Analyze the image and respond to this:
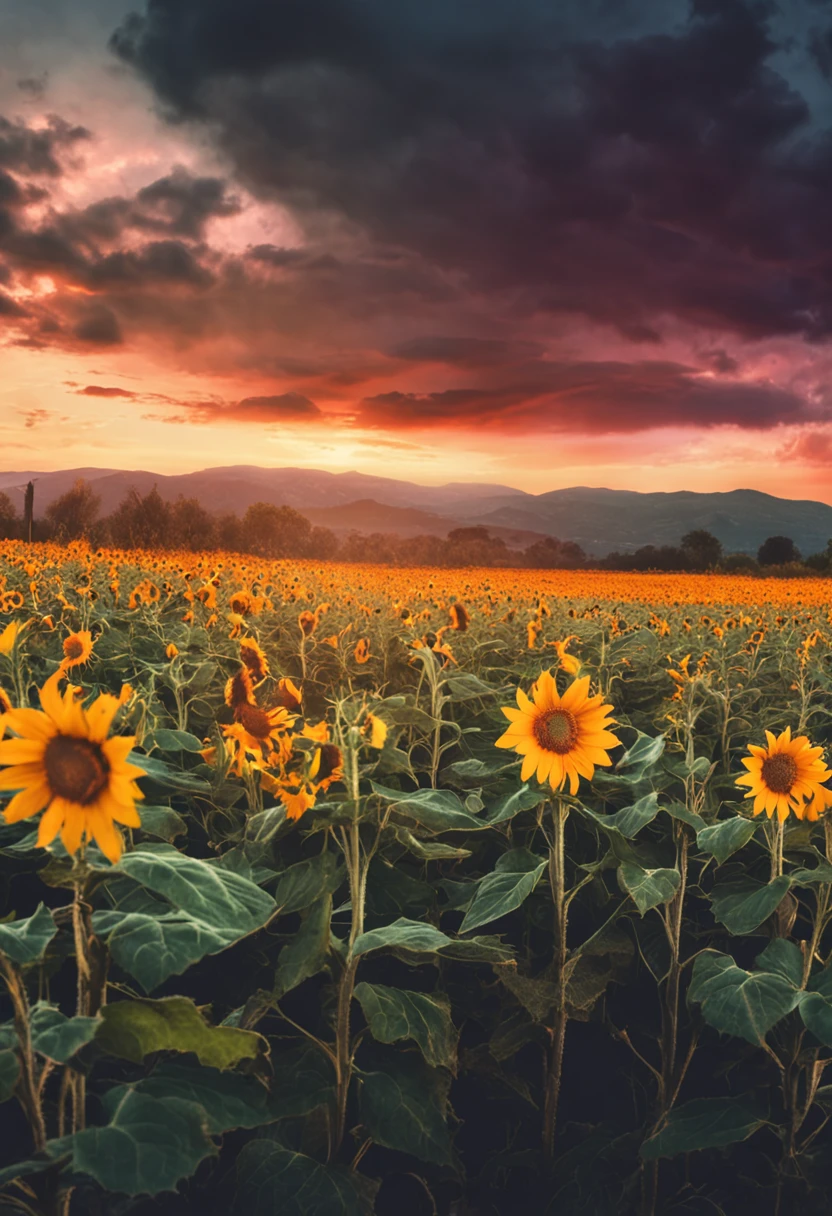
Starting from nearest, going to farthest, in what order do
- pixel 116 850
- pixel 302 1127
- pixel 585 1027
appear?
pixel 116 850, pixel 302 1127, pixel 585 1027

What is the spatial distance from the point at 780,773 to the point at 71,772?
2.50 metres

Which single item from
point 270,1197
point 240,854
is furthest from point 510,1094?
point 240,854

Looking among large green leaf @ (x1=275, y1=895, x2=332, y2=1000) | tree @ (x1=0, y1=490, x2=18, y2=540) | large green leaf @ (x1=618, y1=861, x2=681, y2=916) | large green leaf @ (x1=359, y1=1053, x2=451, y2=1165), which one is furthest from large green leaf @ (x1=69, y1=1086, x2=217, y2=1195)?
tree @ (x1=0, y1=490, x2=18, y2=540)

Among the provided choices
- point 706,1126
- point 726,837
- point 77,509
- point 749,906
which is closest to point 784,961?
point 749,906

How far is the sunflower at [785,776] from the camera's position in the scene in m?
3.00

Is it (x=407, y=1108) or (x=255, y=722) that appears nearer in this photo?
(x=407, y=1108)

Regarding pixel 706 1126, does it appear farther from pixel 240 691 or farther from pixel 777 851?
pixel 240 691

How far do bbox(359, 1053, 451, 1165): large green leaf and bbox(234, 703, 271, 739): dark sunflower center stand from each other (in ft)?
3.71

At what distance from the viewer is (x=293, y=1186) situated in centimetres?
226

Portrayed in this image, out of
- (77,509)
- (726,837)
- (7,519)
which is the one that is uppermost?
(77,509)

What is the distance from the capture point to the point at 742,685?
6434 mm

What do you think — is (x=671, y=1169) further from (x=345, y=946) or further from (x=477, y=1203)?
(x=345, y=946)

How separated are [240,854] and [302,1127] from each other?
93 cm

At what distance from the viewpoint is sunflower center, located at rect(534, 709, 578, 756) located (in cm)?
285
